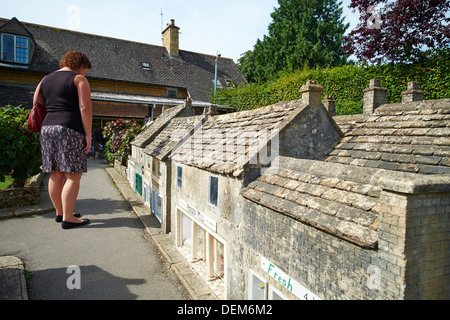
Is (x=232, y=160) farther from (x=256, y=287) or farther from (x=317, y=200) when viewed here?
(x=256, y=287)

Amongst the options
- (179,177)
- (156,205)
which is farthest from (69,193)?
(156,205)

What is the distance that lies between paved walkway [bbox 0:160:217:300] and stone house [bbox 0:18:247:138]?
13709 millimetres

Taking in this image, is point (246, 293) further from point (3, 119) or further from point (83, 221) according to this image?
point (3, 119)

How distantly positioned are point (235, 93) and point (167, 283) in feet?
58.3

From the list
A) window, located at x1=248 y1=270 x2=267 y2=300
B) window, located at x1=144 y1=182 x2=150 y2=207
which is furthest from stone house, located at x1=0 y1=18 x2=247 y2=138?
window, located at x1=248 y1=270 x2=267 y2=300

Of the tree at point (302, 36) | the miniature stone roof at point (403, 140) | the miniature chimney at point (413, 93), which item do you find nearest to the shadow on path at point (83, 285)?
the miniature stone roof at point (403, 140)

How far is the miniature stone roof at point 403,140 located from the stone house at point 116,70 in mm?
16824

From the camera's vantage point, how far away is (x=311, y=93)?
6.38m

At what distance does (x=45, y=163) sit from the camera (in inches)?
79.2

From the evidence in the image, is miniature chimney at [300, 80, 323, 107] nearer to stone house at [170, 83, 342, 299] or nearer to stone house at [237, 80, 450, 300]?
stone house at [170, 83, 342, 299]

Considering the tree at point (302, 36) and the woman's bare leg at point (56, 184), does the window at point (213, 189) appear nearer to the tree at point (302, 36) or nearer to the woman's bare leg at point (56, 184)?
the woman's bare leg at point (56, 184)

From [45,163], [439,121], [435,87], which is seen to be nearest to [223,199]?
[45,163]

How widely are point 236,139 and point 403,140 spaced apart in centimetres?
415

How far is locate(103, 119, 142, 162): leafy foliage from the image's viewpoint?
1964 cm
